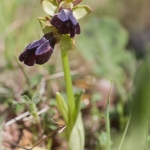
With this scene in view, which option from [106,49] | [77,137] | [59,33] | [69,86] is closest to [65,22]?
[59,33]

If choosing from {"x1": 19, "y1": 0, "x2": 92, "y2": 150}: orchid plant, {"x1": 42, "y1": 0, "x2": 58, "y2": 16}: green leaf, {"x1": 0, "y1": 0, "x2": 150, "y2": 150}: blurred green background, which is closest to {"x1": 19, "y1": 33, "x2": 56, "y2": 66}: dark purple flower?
{"x1": 19, "y1": 0, "x2": 92, "y2": 150}: orchid plant

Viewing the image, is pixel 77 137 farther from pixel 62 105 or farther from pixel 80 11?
pixel 80 11

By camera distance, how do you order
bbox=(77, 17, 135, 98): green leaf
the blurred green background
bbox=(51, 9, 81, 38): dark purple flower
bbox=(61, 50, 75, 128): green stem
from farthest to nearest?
bbox=(77, 17, 135, 98): green leaf
the blurred green background
bbox=(61, 50, 75, 128): green stem
bbox=(51, 9, 81, 38): dark purple flower

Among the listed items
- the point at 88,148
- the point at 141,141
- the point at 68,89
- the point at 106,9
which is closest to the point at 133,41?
the point at 106,9

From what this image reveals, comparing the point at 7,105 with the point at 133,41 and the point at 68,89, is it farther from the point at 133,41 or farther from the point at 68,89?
the point at 133,41

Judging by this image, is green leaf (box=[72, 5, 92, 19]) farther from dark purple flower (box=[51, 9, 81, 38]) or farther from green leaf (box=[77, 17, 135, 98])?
green leaf (box=[77, 17, 135, 98])
